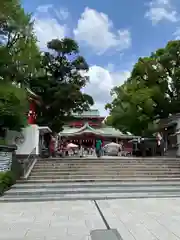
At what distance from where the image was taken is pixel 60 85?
2244cm

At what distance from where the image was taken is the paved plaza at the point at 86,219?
545 cm

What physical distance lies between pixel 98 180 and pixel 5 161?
4.39m

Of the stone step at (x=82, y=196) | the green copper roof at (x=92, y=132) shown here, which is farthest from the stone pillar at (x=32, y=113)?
the stone step at (x=82, y=196)

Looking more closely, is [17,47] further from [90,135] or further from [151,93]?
[90,135]

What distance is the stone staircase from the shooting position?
34.4ft

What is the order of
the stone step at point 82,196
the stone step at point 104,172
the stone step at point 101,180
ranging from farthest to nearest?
the stone step at point 104,172
the stone step at point 101,180
the stone step at point 82,196

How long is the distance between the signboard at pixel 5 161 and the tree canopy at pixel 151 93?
14.3 metres

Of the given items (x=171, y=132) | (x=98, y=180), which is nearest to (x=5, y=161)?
(x=98, y=180)

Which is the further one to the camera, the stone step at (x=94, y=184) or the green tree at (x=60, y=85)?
the green tree at (x=60, y=85)

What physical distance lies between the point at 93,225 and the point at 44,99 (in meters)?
17.7

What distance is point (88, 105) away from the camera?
24266mm

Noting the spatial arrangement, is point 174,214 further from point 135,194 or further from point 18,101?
point 18,101

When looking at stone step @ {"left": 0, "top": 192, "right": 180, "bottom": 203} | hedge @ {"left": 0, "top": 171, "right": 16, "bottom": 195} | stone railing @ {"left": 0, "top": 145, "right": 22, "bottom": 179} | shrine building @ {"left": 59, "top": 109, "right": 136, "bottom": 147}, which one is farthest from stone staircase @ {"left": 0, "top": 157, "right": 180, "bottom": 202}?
shrine building @ {"left": 59, "top": 109, "right": 136, "bottom": 147}

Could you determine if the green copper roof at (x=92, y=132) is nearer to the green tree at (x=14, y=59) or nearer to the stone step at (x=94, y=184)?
the green tree at (x=14, y=59)
